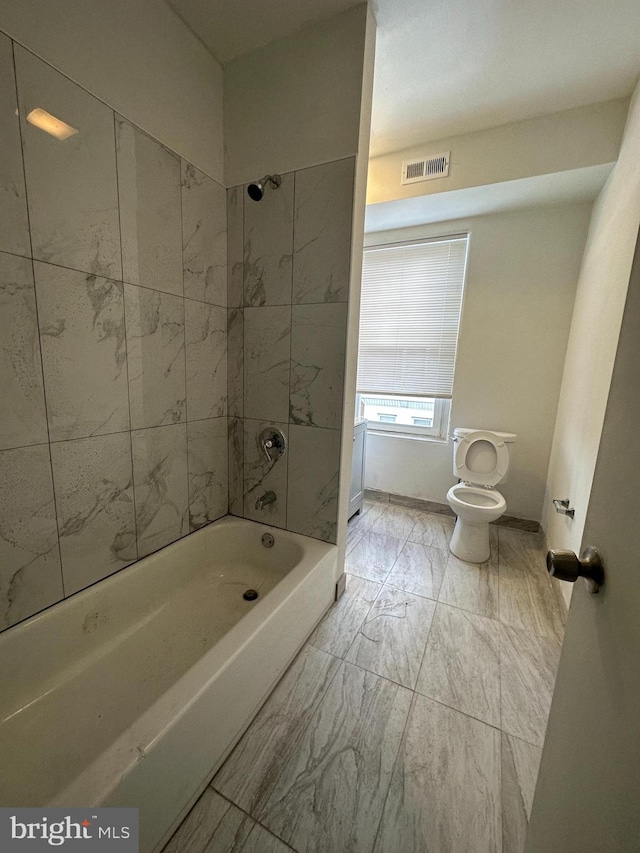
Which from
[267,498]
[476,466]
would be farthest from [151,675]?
[476,466]

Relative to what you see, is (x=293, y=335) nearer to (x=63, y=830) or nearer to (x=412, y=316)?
(x=412, y=316)

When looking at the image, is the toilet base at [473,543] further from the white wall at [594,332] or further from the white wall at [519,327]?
the white wall at [519,327]

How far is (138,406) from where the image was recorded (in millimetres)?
1422

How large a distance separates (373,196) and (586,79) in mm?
1160

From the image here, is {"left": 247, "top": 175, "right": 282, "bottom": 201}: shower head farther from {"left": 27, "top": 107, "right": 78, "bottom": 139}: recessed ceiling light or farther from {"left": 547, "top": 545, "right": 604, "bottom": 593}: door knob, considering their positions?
{"left": 547, "top": 545, "right": 604, "bottom": 593}: door knob

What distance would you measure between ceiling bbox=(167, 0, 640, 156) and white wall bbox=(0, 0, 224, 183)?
13cm

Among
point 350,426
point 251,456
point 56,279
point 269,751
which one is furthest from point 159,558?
point 56,279

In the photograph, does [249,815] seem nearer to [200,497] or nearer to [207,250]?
[200,497]

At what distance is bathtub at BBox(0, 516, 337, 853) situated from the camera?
82cm

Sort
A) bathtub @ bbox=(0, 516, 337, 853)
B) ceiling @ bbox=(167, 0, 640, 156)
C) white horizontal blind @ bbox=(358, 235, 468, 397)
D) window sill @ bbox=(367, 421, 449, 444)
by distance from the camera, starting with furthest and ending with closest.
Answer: window sill @ bbox=(367, 421, 449, 444)
white horizontal blind @ bbox=(358, 235, 468, 397)
ceiling @ bbox=(167, 0, 640, 156)
bathtub @ bbox=(0, 516, 337, 853)

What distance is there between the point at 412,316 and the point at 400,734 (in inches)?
104

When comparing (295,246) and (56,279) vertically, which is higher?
(295,246)

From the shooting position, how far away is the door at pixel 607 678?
0.41m

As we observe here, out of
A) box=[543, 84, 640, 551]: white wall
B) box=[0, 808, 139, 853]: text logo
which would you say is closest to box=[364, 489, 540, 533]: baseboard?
box=[543, 84, 640, 551]: white wall
